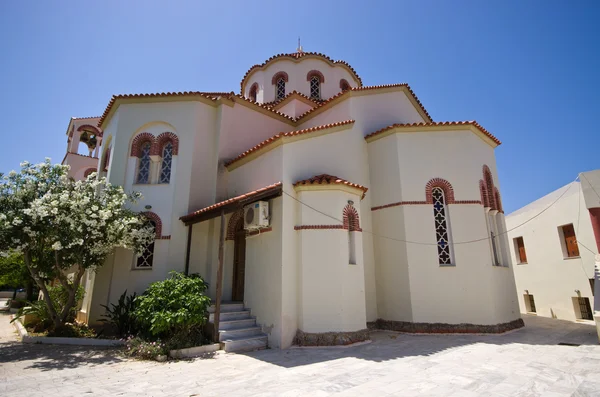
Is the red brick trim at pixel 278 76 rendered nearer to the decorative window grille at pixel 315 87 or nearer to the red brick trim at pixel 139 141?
the decorative window grille at pixel 315 87

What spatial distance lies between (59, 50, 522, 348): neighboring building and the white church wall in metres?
6.14

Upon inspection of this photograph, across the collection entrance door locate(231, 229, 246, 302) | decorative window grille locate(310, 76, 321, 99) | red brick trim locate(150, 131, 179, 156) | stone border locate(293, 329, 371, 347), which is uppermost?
decorative window grille locate(310, 76, 321, 99)

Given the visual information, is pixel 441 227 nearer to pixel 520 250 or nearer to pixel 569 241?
pixel 569 241

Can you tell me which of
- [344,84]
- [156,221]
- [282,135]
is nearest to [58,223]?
[156,221]

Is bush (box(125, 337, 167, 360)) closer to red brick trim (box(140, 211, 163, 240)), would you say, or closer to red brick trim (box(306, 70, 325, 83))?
red brick trim (box(140, 211, 163, 240))

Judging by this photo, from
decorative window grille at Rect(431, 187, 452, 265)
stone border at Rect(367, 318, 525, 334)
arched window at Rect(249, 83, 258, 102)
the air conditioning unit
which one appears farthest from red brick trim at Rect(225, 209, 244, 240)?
arched window at Rect(249, 83, 258, 102)

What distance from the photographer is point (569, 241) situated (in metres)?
15.2

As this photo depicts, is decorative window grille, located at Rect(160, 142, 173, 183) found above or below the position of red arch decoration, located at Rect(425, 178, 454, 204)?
above

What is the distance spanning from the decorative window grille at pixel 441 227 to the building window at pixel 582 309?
31.8 feet

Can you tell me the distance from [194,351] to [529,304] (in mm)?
18057

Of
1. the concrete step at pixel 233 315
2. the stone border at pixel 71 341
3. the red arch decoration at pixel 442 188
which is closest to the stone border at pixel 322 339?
the concrete step at pixel 233 315

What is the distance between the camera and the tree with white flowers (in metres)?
8.19

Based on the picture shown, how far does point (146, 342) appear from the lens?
23.9 feet

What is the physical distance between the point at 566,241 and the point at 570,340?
906 cm
